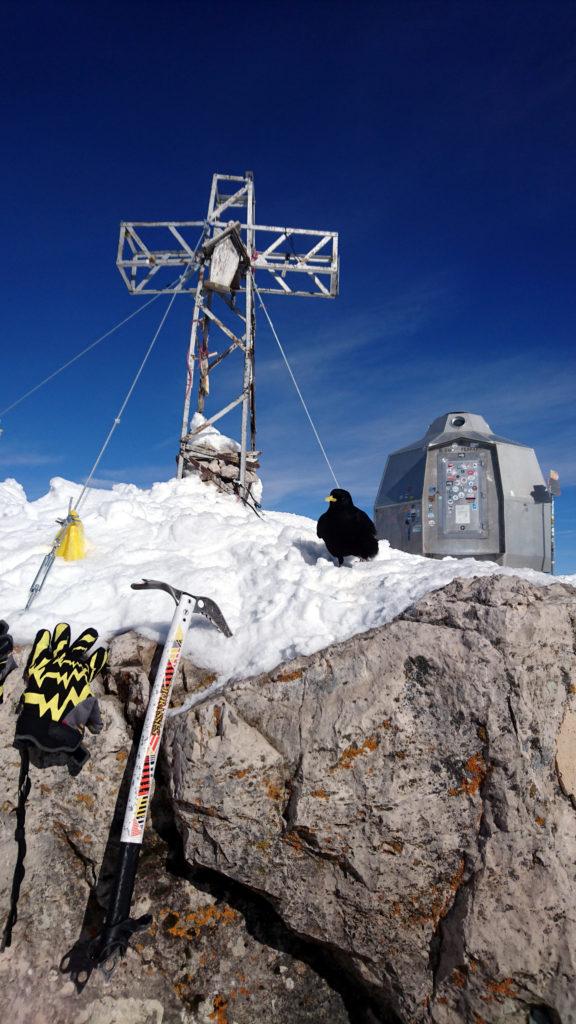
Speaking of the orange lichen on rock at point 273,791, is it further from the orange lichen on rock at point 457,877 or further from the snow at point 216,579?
the orange lichen on rock at point 457,877

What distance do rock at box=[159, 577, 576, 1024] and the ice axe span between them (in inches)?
10.0

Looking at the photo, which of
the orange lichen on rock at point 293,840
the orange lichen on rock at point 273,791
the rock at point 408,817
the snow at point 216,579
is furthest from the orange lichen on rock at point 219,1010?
the snow at point 216,579

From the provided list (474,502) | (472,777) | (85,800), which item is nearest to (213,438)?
(474,502)

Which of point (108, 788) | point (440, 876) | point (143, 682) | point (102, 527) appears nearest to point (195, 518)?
point (102, 527)

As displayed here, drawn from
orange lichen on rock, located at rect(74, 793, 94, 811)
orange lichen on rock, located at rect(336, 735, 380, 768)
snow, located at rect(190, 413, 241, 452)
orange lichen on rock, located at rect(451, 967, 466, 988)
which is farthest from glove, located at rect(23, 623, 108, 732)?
snow, located at rect(190, 413, 241, 452)

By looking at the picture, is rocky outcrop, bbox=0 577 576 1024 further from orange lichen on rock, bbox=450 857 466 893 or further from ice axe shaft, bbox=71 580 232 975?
ice axe shaft, bbox=71 580 232 975

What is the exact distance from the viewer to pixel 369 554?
6.11 m

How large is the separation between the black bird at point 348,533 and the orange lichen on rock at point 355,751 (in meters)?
2.45

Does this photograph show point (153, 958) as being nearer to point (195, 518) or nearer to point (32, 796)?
point (32, 796)

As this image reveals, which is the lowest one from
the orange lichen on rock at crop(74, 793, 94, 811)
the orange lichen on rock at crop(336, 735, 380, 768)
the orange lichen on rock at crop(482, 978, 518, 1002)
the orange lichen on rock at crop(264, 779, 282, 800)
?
the orange lichen on rock at crop(482, 978, 518, 1002)

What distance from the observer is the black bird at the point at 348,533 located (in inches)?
237

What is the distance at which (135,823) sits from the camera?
12.6 feet

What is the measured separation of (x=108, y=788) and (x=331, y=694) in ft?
7.03

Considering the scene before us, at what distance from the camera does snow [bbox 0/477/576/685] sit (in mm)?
4785
